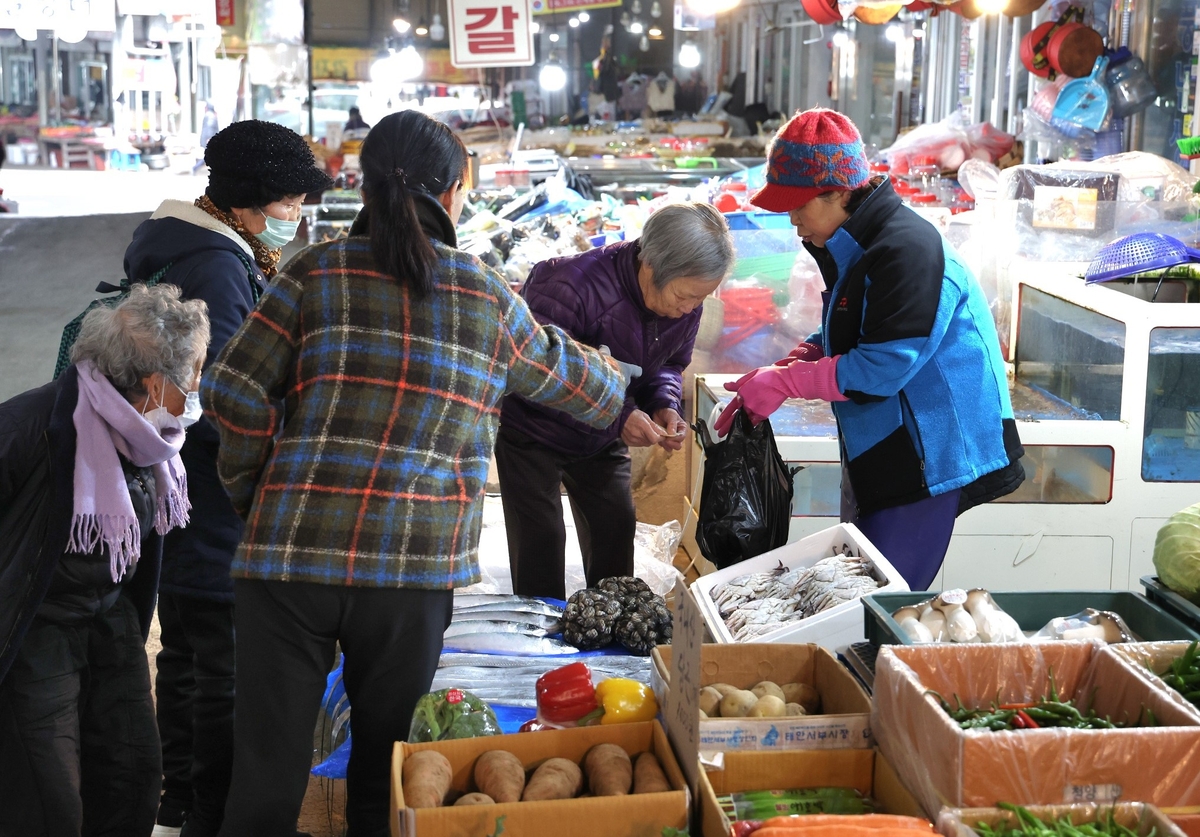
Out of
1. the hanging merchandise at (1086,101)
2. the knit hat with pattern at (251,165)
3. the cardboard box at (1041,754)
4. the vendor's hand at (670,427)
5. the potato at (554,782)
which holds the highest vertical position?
the hanging merchandise at (1086,101)

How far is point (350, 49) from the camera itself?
53.8 ft

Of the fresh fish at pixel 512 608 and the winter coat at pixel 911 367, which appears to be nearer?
the winter coat at pixel 911 367

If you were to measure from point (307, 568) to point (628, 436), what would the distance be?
148 centimetres

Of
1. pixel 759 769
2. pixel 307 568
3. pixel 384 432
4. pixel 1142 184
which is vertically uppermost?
pixel 1142 184

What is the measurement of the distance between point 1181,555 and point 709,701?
96 centimetres

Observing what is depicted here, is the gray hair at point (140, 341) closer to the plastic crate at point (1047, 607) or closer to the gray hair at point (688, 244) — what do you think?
the gray hair at point (688, 244)

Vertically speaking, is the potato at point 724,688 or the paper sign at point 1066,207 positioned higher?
the paper sign at point 1066,207

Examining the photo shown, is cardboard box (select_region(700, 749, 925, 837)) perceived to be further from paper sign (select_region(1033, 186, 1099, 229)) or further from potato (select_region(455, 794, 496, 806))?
paper sign (select_region(1033, 186, 1099, 229))

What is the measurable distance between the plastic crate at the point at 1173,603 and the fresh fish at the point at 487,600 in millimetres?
1665

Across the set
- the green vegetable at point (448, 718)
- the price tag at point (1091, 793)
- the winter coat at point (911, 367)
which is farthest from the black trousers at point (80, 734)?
the price tag at point (1091, 793)

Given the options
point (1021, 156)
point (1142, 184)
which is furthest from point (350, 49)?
point (1142, 184)

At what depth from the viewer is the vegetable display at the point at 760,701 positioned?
2068 mm

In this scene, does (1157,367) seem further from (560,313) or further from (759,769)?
(759,769)

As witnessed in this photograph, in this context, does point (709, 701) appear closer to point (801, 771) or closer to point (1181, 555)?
point (801, 771)
